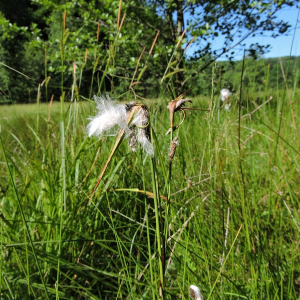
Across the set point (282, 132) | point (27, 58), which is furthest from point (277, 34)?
point (27, 58)

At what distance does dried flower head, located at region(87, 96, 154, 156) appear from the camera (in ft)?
1.31

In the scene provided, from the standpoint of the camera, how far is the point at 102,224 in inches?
36.4

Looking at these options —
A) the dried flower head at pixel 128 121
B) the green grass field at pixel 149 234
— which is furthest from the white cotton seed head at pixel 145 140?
the green grass field at pixel 149 234

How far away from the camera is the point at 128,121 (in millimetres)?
398

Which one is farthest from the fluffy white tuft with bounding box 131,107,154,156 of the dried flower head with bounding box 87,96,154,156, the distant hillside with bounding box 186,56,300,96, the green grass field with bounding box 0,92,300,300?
the green grass field with bounding box 0,92,300,300

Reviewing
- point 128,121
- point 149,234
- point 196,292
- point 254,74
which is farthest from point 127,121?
point 254,74

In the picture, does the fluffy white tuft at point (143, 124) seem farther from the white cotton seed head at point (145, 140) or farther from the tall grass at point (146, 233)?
the tall grass at point (146, 233)

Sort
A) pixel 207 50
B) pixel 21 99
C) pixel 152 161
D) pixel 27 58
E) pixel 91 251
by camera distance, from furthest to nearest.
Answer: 1. pixel 27 58
2. pixel 21 99
3. pixel 207 50
4. pixel 91 251
5. pixel 152 161

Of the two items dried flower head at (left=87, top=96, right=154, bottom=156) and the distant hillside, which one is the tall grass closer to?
dried flower head at (left=87, top=96, right=154, bottom=156)

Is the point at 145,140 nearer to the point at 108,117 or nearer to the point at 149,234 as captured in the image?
the point at 108,117

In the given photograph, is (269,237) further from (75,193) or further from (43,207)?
(43,207)

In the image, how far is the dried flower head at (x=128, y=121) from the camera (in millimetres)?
399

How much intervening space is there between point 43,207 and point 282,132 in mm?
1291

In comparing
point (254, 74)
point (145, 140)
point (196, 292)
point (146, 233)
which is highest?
point (254, 74)
